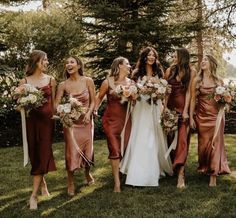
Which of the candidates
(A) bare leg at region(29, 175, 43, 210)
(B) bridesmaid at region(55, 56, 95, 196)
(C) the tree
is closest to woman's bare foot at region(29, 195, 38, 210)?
(A) bare leg at region(29, 175, 43, 210)

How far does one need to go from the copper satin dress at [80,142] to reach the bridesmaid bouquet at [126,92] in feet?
1.81

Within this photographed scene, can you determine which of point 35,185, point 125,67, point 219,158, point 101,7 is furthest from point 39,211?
point 101,7

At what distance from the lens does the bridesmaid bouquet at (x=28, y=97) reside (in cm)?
608

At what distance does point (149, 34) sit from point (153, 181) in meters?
→ 7.99

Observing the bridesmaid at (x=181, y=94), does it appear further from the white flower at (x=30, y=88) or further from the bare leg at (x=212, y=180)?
the white flower at (x=30, y=88)

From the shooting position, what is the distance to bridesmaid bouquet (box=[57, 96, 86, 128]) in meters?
6.52

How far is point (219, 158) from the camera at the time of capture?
24.0 ft

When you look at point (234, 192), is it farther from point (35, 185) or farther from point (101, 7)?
point (101, 7)

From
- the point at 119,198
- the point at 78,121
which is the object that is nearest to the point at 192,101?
the point at 78,121

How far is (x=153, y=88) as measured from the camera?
7.03m

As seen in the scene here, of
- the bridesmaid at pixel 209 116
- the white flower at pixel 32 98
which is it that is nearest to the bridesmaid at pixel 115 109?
the bridesmaid at pixel 209 116

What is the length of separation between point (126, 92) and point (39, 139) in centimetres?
154

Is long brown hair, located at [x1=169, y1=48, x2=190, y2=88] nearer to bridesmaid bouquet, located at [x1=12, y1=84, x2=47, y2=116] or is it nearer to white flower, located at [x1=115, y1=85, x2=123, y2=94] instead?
white flower, located at [x1=115, y1=85, x2=123, y2=94]

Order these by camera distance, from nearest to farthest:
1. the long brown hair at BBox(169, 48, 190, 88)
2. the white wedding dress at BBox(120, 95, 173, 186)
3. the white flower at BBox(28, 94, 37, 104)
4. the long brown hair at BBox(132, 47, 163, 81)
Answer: the white flower at BBox(28, 94, 37, 104) < the white wedding dress at BBox(120, 95, 173, 186) < the long brown hair at BBox(169, 48, 190, 88) < the long brown hair at BBox(132, 47, 163, 81)
